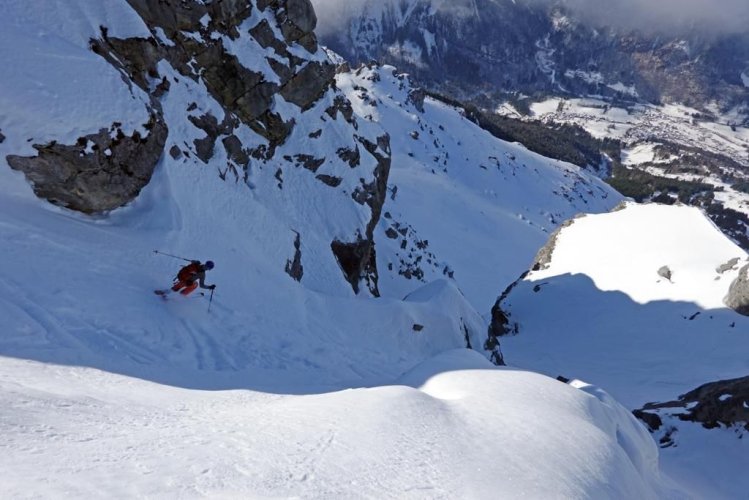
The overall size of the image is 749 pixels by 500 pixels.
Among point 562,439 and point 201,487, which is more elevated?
point 562,439

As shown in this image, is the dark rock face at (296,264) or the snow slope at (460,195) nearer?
the dark rock face at (296,264)

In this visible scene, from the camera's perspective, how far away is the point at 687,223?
46.4m

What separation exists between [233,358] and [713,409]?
18006 mm

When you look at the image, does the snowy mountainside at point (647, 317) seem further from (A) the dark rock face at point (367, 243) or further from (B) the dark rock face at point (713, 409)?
(A) the dark rock face at point (367, 243)

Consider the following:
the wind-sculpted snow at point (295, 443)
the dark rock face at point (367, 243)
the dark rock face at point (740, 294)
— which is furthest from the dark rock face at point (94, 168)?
the dark rock face at point (740, 294)

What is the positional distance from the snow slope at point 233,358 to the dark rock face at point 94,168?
348mm

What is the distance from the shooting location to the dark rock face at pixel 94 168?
13.6 meters

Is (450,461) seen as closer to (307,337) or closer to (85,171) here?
(307,337)

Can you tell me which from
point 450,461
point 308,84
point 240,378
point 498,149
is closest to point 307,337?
point 240,378

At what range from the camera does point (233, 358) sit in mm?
13477

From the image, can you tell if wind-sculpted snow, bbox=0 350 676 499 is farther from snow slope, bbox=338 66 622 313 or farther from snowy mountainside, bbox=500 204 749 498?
snow slope, bbox=338 66 622 313

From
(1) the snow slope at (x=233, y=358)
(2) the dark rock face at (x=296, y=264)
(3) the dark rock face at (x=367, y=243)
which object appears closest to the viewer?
(1) the snow slope at (x=233, y=358)

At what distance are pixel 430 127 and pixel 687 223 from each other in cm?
7974

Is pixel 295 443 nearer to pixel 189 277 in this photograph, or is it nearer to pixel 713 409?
pixel 189 277
